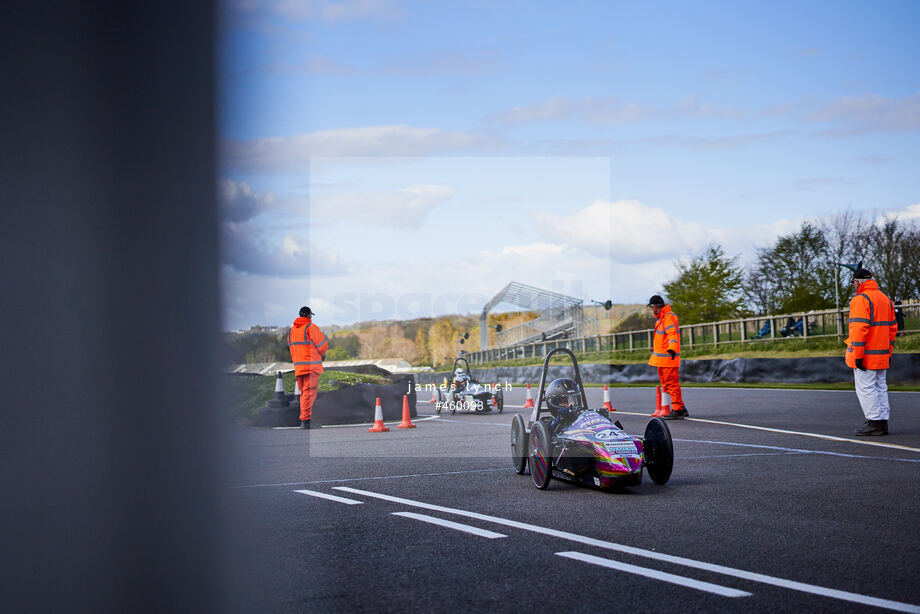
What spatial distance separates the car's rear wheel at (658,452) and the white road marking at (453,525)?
95.0 inches

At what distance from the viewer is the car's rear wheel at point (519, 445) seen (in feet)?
29.7

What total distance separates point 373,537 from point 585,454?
2.52 metres

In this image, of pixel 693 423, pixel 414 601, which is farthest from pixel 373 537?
pixel 693 423

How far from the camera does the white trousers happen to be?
1189 centimetres

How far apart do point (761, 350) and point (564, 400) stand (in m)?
26.7

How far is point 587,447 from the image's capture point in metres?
7.92

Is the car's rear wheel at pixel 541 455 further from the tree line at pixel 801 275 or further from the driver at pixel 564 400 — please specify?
the tree line at pixel 801 275

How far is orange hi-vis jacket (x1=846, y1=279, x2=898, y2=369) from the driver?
504 cm

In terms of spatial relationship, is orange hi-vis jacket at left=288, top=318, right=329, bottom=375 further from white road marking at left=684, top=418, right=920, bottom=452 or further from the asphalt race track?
white road marking at left=684, top=418, right=920, bottom=452

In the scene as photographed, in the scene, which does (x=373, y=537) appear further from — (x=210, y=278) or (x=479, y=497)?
(x=210, y=278)

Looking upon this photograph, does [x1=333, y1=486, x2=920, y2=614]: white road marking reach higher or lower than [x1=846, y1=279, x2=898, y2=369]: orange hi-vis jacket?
lower

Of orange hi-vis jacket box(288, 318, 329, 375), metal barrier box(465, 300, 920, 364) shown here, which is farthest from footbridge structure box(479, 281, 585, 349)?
orange hi-vis jacket box(288, 318, 329, 375)

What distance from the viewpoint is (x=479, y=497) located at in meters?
7.80

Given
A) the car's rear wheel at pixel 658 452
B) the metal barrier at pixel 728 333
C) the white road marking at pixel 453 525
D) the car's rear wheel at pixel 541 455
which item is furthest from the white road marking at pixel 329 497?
the metal barrier at pixel 728 333
